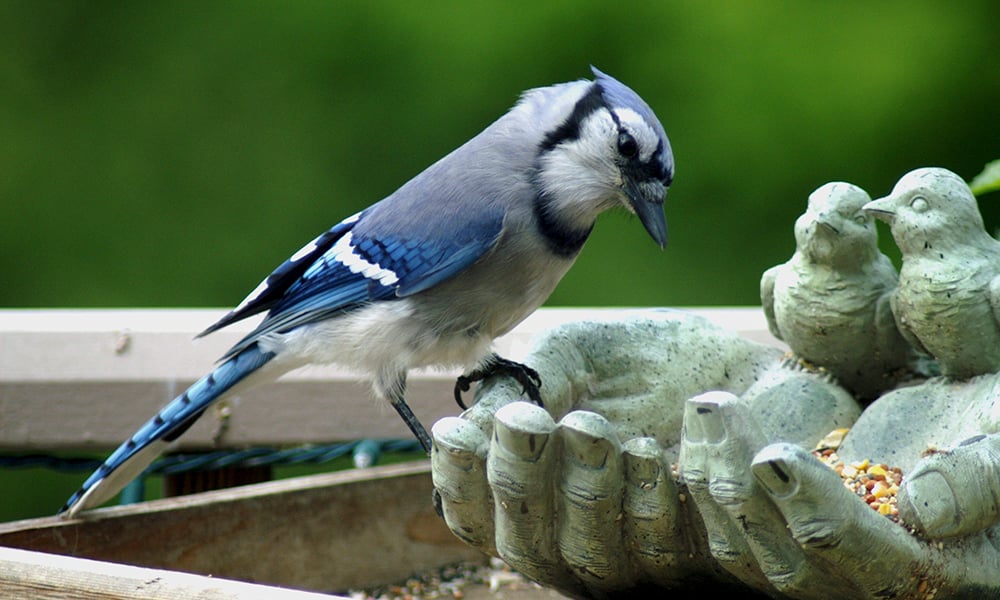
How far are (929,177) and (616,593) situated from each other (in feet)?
1.63

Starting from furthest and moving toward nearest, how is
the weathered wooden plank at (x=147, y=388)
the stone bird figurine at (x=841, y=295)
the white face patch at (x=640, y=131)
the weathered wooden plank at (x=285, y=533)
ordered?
1. the weathered wooden plank at (x=147, y=388)
2. the weathered wooden plank at (x=285, y=533)
3. the white face patch at (x=640, y=131)
4. the stone bird figurine at (x=841, y=295)

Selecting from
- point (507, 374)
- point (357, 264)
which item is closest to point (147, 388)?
point (357, 264)

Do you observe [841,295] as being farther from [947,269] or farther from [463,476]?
[463,476]

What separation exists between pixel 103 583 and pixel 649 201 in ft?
2.48

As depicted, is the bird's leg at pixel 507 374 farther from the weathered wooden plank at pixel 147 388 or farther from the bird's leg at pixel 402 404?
the weathered wooden plank at pixel 147 388

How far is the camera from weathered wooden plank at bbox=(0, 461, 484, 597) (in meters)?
1.59

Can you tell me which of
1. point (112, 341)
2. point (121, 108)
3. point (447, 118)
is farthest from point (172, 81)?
point (112, 341)

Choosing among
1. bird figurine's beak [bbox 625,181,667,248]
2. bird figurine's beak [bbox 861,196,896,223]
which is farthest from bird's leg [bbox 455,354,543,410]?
bird figurine's beak [bbox 861,196,896,223]

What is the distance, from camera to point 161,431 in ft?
5.36

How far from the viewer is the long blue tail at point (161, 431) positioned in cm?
161

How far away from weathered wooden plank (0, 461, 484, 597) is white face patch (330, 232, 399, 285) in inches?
11.3

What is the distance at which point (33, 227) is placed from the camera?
3029mm

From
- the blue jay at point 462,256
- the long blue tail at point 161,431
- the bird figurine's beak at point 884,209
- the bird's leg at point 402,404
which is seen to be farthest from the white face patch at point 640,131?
the long blue tail at point 161,431

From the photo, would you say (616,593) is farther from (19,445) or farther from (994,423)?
(19,445)
